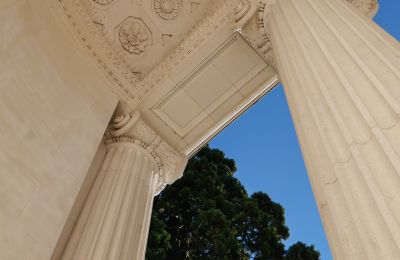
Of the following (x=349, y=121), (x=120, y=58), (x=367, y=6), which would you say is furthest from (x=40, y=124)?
(x=367, y=6)

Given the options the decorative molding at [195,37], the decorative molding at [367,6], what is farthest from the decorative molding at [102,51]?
the decorative molding at [367,6]

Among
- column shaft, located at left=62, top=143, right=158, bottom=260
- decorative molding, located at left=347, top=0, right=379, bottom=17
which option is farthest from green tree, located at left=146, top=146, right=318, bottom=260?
decorative molding, located at left=347, top=0, right=379, bottom=17

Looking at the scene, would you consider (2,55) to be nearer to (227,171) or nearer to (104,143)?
(104,143)

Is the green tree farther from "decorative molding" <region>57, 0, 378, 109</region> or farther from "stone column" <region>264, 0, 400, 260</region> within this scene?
"stone column" <region>264, 0, 400, 260</region>

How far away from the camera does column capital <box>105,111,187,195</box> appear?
11.3 m

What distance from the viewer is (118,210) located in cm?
909

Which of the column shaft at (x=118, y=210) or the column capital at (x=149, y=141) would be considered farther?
the column capital at (x=149, y=141)

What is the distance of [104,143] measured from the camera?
37.2 feet

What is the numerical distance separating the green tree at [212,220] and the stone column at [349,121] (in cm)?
1363

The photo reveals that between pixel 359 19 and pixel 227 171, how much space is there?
21.4m

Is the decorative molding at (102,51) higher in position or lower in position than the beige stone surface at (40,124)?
higher

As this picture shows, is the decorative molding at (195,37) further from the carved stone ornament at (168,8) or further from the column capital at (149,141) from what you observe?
the column capital at (149,141)

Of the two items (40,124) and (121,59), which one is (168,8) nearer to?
(121,59)

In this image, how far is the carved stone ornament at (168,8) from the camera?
12.6m
